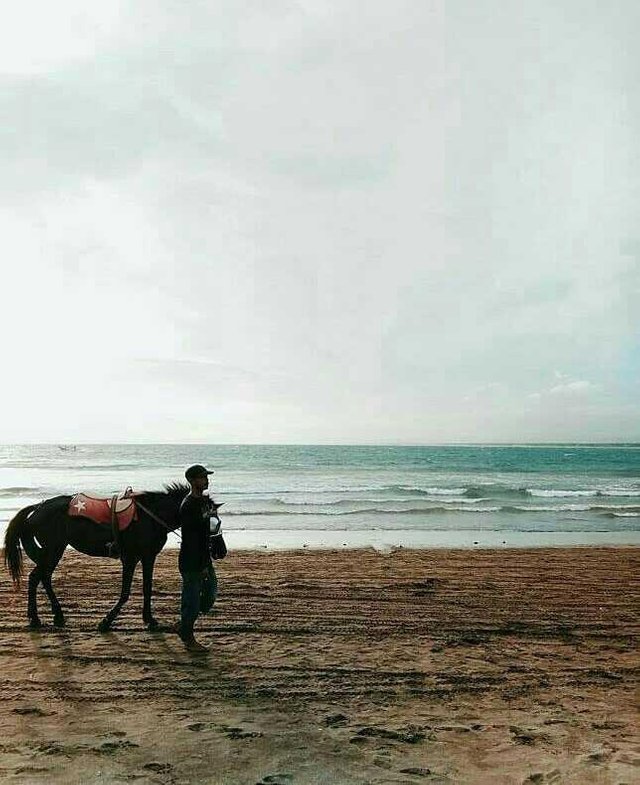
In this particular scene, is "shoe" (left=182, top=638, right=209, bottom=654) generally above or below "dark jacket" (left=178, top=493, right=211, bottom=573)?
below

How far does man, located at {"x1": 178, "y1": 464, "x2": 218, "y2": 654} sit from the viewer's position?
6234mm

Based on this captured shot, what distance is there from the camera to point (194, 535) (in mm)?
6234

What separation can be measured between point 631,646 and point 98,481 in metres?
37.3

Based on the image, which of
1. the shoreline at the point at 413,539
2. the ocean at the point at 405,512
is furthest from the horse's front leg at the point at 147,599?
the ocean at the point at 405,512

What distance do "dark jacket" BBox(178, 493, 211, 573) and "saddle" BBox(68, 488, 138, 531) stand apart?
1230mm

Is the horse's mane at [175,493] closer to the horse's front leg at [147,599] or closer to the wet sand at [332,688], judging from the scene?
the horse's front leg at [147,599]

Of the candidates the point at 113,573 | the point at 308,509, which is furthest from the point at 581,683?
the point at 308,509

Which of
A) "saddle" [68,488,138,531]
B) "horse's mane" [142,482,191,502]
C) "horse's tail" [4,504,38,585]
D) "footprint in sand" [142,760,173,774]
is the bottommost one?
"footprint in sand" [142,760,173,774]

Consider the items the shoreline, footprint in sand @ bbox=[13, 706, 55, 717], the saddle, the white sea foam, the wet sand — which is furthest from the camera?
the white sea foam

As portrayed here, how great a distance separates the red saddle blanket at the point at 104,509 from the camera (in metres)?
7.18

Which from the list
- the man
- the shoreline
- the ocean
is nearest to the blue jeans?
the man

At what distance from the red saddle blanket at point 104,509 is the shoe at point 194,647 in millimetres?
1603

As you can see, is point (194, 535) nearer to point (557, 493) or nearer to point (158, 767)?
point (158, 767)

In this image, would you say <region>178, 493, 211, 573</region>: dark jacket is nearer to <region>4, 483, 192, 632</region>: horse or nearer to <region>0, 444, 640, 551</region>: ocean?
<region>4, 483, 192, 632</region>: horse
